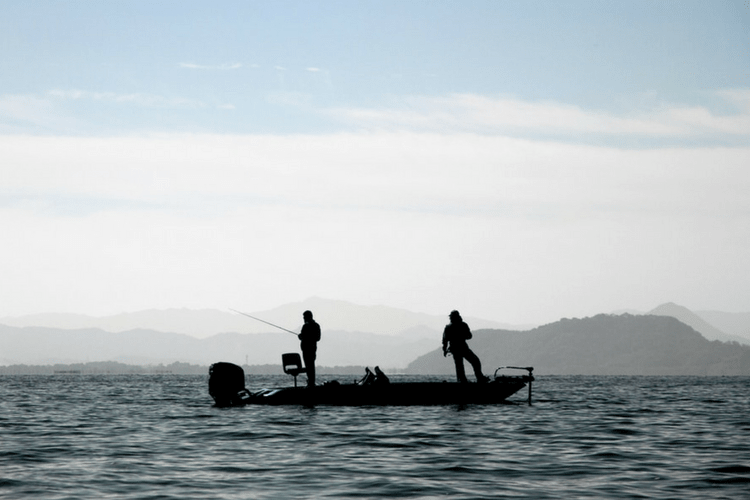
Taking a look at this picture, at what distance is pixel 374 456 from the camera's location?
624 inches

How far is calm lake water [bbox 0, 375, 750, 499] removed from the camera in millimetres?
12242

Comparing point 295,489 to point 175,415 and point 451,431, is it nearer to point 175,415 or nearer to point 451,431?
point 451,431

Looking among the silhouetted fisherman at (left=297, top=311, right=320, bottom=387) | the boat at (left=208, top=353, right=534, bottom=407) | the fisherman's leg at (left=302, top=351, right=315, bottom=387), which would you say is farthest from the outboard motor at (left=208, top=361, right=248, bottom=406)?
the silhouetted fisherman at (left=297, top=311, right=320, bottom=387)

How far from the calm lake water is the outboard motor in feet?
9.47

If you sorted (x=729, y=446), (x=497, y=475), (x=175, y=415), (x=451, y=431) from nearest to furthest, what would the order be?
(x=497, y=475)
(x=729, y=446)
(x=451, y=431)
(x=175, y=415)

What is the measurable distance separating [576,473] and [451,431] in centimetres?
655

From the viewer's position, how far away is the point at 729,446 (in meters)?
18.0

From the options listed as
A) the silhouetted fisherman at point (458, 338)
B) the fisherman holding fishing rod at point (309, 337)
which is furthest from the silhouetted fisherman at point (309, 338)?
Answer: the silhouetted fisherman at point (458, 338)

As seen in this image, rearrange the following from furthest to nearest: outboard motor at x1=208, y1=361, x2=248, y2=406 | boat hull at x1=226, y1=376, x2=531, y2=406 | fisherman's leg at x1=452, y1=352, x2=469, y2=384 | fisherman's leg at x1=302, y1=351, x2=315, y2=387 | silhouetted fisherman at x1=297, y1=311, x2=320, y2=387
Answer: outboard motor at x1=208, y1=361, x2=248, y2=406 → boat hull at x1=226, y1=376, x2=531, y2=406 → fisherman's leg at x1=452, y1=352, x2=469, y2=384 → fisherman's leg at x1=302, y1=351, x2=315, y2=387 → silhouetted fisherman at x1=297, y1=311, x2=320, y2=387

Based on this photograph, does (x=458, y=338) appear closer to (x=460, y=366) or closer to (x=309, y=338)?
(x=460, y=366)

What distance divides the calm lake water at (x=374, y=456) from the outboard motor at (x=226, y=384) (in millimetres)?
2885

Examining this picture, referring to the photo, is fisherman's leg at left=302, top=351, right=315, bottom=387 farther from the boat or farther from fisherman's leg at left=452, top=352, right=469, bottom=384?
fisherman's leg at left=452, top=352, right=469, bottom=384

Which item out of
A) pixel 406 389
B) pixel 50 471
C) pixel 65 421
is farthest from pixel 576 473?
pixel 65 421

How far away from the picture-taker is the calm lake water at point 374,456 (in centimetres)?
1224
